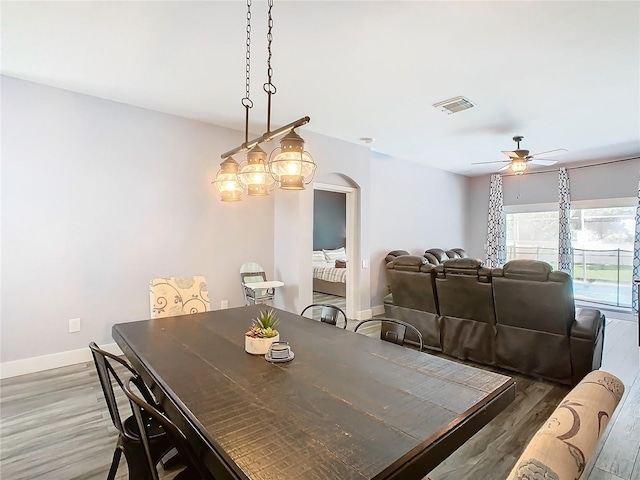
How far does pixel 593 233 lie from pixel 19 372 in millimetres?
9129

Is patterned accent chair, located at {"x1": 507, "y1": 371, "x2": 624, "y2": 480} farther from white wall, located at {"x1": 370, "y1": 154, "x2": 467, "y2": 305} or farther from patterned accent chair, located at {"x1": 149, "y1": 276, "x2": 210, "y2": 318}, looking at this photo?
white wall, located at {"x1": 370, "y1": 154, "x2": 467, "y2": 305}

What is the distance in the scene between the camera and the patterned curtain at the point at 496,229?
316 inches

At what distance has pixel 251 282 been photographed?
4809 millimetres

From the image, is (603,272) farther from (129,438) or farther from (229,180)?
(129,438)

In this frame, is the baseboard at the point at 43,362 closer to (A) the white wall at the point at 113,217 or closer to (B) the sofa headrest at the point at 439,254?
(A) the white wall at the point at 113,217

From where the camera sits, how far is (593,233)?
6961 millimetres

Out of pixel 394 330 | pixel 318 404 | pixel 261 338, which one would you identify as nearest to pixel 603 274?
pixel 394 330

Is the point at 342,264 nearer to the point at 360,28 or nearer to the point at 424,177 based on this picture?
the point at 424,177

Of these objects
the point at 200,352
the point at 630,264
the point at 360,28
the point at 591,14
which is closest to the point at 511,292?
the point at 591,14

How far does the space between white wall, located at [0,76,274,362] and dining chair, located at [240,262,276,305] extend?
0.21 m

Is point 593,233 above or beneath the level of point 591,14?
beneath

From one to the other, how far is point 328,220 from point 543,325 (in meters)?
6.60

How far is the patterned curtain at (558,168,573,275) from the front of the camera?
6957 millimetres

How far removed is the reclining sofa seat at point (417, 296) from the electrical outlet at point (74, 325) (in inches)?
137
